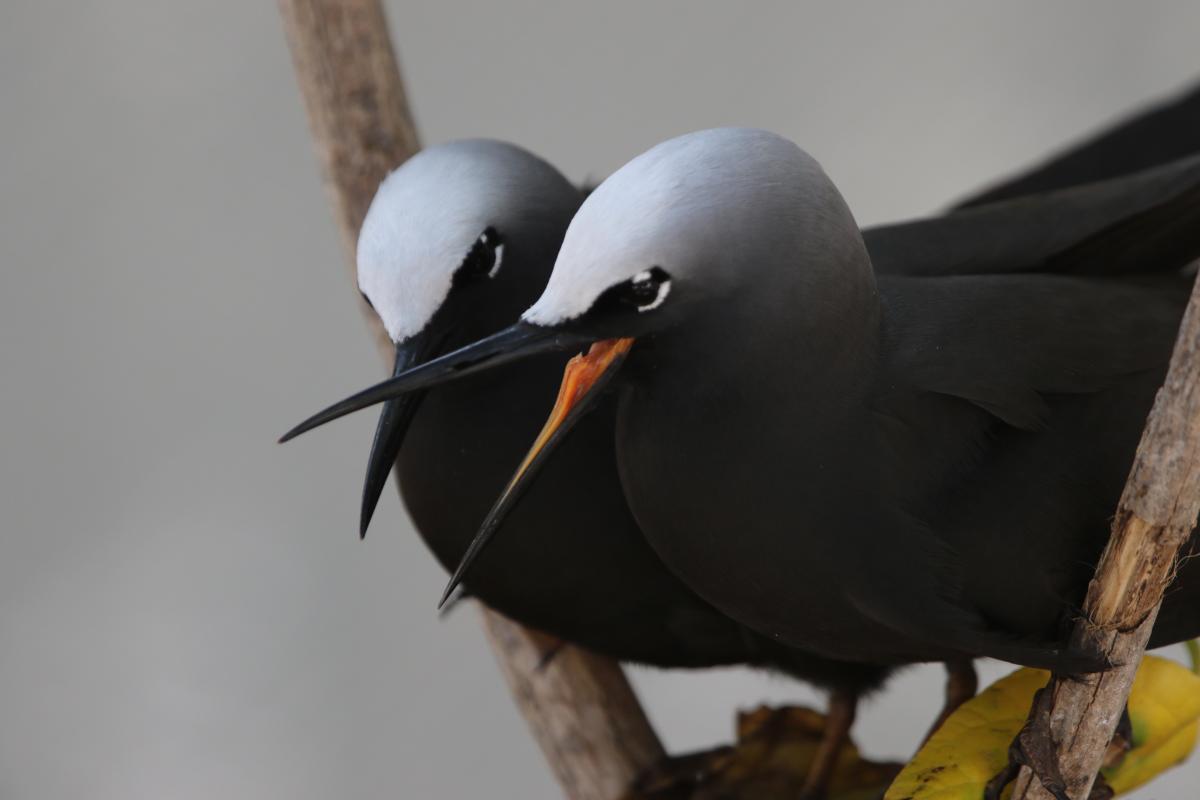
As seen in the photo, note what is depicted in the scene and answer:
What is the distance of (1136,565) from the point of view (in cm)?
63

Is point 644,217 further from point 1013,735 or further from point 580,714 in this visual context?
point 580,714

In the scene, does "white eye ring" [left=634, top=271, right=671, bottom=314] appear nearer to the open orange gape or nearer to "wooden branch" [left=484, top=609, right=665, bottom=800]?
the open orange gape

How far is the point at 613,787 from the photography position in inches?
37.9

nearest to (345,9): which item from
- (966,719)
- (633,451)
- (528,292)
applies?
(528,292)

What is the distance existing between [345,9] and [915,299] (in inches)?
19.5

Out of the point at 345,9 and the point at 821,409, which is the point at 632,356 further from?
the point at 345,9

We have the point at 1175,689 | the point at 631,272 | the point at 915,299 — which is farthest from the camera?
the point at 1175,689

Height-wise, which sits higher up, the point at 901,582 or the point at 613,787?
the point at 901,582

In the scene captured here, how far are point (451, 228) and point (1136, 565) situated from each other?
33cm

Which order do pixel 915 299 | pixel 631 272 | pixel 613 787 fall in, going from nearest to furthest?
pixel 631 272 → pixel 915 299 → pixel 613 787

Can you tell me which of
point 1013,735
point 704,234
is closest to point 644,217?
point 704,234

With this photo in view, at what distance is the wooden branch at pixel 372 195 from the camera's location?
0.97 metres

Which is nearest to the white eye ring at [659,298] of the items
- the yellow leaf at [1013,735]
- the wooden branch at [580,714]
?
the yellow leaf at [1013,735]

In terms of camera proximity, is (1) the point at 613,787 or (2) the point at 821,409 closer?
(2) the point at 821,409
